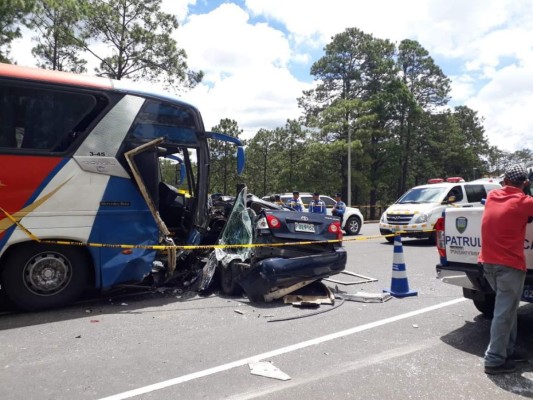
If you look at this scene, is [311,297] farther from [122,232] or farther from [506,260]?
[506,260]

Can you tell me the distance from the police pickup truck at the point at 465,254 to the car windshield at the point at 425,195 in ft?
30.1

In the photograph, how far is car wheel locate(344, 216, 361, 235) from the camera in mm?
17406

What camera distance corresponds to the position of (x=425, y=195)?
14.6m

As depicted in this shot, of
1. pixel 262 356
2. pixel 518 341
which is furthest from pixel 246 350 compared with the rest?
pixel 518 341

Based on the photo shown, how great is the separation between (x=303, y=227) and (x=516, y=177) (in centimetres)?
315

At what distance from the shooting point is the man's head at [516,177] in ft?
13.6

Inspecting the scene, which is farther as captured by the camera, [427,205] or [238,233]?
[427,205]

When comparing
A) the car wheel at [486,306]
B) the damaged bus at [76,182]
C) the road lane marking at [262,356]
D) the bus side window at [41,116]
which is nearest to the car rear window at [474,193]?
the road lane marking at [262,356]

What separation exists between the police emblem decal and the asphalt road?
1175 mm

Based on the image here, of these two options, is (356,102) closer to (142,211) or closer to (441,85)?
(441,85)

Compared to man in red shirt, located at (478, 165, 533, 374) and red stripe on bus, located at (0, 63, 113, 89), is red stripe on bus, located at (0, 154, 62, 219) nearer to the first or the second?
red stripe on bus, located at (0, 63, 113, 89)

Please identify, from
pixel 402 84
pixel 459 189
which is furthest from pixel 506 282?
pixel 402 84

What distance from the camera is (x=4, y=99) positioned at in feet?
18.4

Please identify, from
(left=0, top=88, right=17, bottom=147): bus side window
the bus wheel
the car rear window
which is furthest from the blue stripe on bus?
Answer: the car rear window
